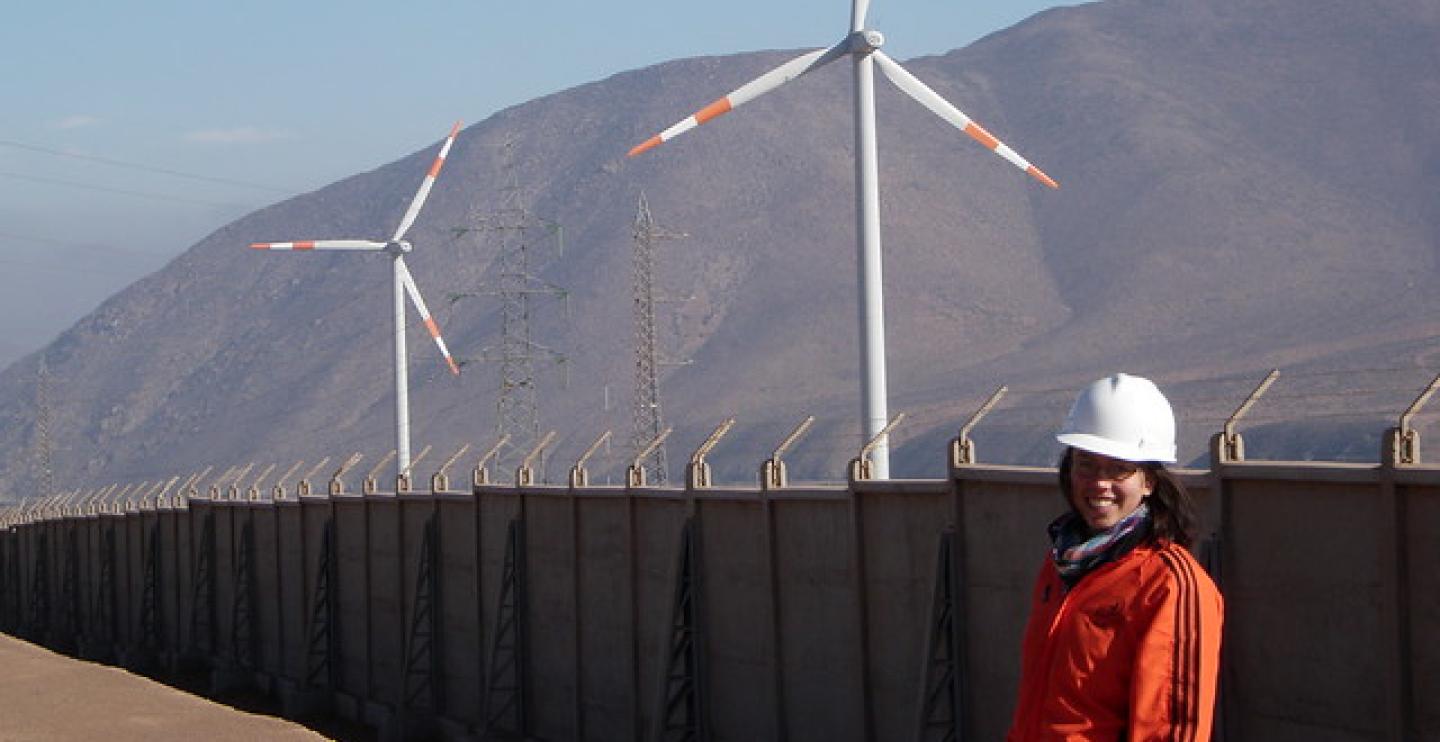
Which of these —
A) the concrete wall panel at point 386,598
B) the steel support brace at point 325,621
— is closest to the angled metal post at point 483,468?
the concrete wall panel at point 386,598

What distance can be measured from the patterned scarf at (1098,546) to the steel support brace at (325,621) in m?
26.5

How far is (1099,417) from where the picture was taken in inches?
234

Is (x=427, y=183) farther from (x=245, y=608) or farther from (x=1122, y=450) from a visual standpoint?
(x=1122, y=450)

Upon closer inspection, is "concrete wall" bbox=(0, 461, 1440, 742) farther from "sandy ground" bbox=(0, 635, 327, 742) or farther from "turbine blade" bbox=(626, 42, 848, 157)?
"turbine blade" bbox=(626, 42, 848, 157)

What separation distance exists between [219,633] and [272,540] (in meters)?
4.24

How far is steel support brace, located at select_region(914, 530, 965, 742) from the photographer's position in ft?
51.5

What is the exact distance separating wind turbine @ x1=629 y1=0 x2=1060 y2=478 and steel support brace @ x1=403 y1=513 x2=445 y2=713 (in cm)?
511

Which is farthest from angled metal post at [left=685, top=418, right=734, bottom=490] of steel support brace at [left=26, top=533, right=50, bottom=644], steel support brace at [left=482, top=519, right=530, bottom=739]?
steel support brace at [left=26, top=533, right=50, bottom=644]

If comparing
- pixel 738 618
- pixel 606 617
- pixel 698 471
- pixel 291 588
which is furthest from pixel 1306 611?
pixel 291 588

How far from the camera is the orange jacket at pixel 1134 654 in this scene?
18.8 ft

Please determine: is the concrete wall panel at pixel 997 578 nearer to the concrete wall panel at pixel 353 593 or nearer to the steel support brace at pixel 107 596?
the concrete wall panel at pixel 353 593

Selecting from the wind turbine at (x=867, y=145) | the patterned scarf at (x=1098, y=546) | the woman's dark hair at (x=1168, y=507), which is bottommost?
the patterned scarf at (x=1098, y=546)

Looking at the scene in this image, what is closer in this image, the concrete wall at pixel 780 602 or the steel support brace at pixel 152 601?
the concrete wall at pixel 780 602

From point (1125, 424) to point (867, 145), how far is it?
81.1 ft
